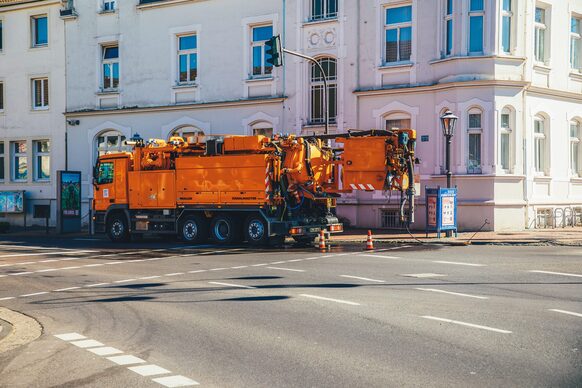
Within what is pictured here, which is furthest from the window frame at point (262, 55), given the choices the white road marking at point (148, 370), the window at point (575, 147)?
the white road marking at point (148, 370)

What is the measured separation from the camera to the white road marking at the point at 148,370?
276 inches

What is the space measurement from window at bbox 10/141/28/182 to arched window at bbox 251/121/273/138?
13.5 m

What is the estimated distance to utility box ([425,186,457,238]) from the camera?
22.8m

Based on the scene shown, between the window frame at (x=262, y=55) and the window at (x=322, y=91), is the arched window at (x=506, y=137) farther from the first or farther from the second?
the window frame at (x=262, y=55)

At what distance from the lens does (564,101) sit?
2902 cm

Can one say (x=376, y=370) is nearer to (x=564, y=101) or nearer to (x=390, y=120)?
(x=390, y=120)

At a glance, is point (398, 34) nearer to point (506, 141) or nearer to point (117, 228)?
point (506, 141)

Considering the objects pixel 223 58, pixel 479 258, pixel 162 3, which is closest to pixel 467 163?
pixel 479 258

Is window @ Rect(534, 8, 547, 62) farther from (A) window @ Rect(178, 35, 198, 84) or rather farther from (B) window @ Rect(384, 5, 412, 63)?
(A) window @ Rect(178, 35, 198, 84)

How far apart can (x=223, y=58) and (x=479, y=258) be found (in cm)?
1796

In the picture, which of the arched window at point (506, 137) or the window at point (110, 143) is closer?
the arched window at point (506, 137)

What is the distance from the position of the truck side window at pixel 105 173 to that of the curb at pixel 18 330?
15.5m

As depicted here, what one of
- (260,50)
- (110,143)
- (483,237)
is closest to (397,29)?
(260,50)

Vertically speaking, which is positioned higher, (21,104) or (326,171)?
(21,104)
